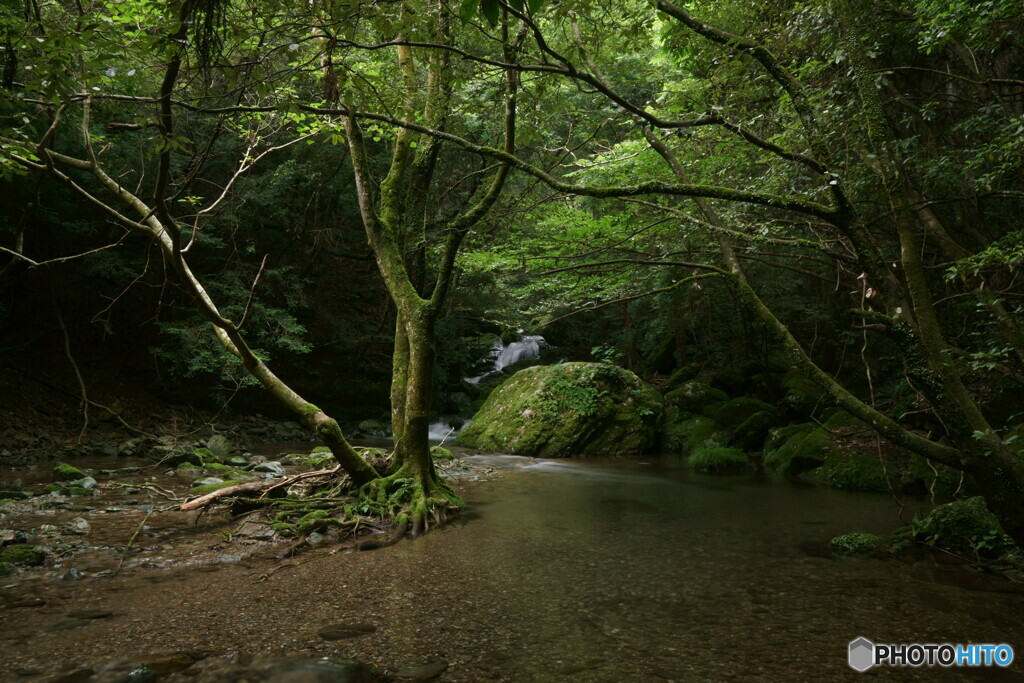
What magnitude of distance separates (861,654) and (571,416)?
34.3 feet

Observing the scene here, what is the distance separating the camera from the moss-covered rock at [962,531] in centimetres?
532

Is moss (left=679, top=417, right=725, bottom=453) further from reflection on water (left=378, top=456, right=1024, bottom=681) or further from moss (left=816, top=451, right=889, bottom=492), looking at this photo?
reflection on water (left=378, top=456, right=1024, bottom=681)

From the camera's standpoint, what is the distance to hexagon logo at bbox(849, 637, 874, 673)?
132 inches

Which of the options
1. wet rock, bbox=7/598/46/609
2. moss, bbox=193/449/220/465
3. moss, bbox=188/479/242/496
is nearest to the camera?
wet rock, bbox=7/598/46/609

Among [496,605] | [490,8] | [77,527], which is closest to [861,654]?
[496,605]

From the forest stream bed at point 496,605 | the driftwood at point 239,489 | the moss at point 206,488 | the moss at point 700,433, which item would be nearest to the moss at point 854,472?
the forest stream bed at point 496,605

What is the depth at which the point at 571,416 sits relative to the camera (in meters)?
13.9

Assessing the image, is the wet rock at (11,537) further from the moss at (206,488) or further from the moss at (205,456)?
the moss at (205,456)

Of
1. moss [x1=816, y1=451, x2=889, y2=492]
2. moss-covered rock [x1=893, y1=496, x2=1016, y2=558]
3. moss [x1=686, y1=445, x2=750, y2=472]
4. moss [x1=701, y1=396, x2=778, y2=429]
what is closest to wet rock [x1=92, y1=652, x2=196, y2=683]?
moss-covered rock [x1=893, y1=496, x2=1016, y2=558]

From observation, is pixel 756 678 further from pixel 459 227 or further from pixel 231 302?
pixel 231 302

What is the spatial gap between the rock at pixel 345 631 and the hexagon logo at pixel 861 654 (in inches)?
121

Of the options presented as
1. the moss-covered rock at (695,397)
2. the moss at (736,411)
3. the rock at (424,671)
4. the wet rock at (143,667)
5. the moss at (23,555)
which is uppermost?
the moss-covered rock at (695,397)

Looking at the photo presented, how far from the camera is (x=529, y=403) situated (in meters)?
14.4

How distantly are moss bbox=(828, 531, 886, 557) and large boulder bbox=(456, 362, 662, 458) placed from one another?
25.9ft
